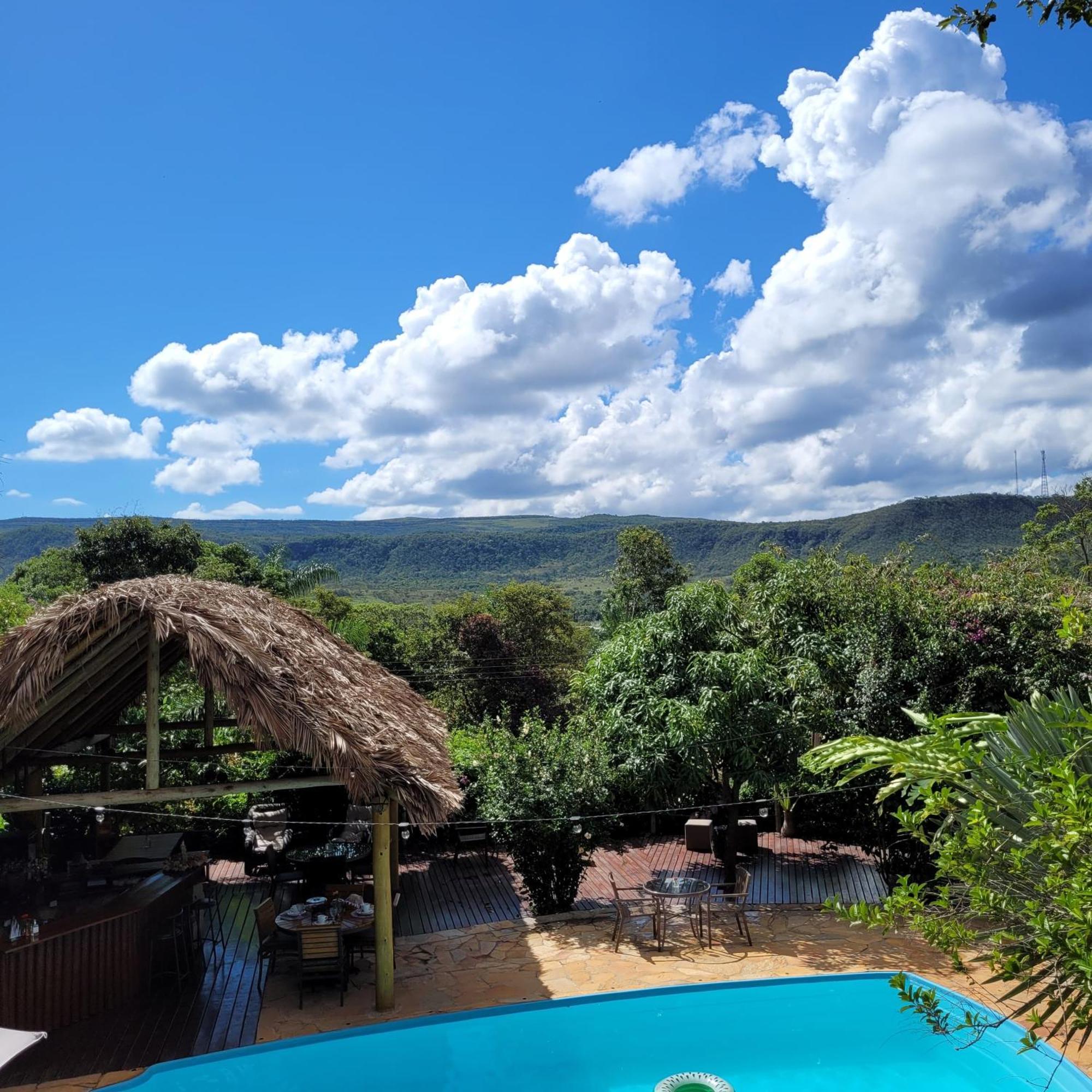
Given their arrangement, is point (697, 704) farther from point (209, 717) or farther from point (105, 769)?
point (105, 769)

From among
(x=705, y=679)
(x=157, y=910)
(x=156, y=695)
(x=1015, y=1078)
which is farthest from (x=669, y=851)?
(x=156, y=695)

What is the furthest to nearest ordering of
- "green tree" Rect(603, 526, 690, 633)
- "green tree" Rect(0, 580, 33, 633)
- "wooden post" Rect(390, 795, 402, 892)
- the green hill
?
1. the green hill
2. "green tree" Rect(603, 526, 690, 633)
3. "green tree" Rect(0, 580, 33, 633)
4. "wooden post" Rect(390, 795, 402, 892)

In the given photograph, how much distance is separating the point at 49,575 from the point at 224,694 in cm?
3537

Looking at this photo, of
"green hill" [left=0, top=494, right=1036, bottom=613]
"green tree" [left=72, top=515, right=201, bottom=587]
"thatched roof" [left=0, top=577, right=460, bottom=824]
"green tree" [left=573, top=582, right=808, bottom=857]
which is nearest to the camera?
"thatched roof" [left=0, top=577, right=460, bottom=824]

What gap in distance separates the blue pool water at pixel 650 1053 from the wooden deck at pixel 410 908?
25.8 inches

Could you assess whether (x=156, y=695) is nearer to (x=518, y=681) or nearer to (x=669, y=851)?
(x=669, y=851)

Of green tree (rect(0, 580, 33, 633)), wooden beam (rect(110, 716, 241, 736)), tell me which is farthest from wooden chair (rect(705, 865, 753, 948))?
green tree (rect(0, 580, 33, 633))

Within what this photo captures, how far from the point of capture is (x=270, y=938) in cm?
961

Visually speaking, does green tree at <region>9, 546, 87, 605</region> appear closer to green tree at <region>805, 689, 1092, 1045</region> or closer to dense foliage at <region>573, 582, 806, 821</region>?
dense foliage at <region>573, 582, 806, 821</region>

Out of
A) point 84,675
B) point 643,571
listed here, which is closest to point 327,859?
point 84,675

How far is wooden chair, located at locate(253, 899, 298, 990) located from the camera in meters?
9.56

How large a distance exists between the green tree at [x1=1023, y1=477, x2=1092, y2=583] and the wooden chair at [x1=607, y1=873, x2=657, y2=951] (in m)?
29.4

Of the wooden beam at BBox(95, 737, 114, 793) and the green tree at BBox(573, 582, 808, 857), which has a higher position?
the green tree at BBox(573, 582, 808, 857)

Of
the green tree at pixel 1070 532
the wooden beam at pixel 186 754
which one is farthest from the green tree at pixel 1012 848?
the green tree at pixel 1070 532
